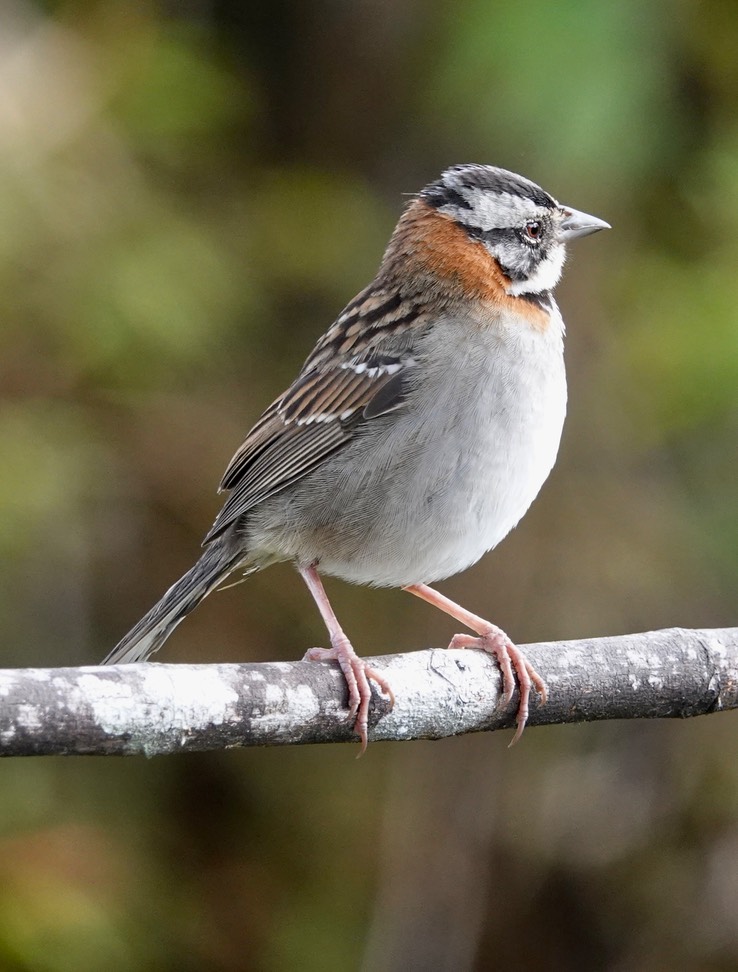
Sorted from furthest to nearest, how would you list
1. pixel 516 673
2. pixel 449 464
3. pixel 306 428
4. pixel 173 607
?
pixel 306 428
pixel 173 607
pixel 449 464
pixel 516 673

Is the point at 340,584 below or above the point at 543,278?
below

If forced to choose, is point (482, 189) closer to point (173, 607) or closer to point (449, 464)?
point (449, 464)

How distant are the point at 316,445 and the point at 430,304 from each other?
1.81 ft

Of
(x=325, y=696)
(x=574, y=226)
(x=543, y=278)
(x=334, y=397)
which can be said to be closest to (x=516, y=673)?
(x=325, y=696)

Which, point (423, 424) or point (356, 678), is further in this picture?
point (423, 424)

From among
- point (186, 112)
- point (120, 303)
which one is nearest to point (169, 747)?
point (120, 303)

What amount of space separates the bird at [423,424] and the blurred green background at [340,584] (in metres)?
0.86

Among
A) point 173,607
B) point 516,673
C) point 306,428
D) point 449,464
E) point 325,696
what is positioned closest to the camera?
point 325,696

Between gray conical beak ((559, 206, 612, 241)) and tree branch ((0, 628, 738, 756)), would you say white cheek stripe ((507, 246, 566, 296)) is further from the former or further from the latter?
tree branch ((0, 628, 738, 756))

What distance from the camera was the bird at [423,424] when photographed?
370cm

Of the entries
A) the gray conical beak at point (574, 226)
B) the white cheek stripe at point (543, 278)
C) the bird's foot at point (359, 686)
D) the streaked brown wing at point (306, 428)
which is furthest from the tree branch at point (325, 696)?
the gray conical beak at point (574, 226)

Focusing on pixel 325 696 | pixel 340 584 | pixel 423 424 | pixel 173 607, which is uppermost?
pixel 423 424

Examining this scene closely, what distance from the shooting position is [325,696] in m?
3.00

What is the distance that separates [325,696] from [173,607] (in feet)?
3.47
